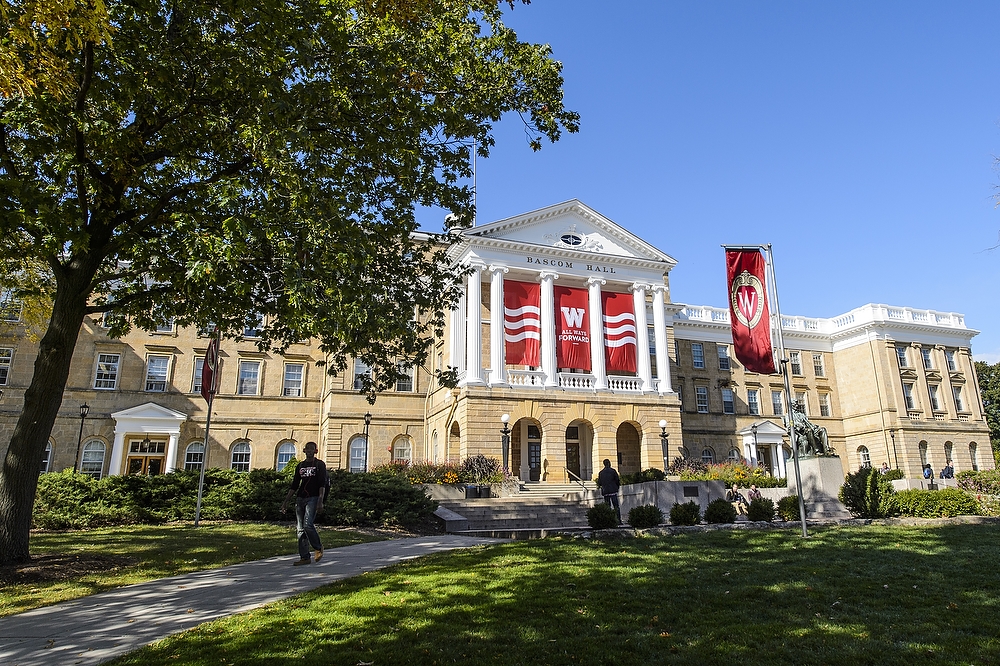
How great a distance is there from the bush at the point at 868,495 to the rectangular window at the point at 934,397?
131 feet

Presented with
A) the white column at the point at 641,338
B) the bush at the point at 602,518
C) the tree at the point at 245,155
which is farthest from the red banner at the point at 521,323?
the tree at the point at 245,155

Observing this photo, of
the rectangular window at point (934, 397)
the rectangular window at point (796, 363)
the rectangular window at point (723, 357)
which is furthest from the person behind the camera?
the rectangular window at point (796, 363)

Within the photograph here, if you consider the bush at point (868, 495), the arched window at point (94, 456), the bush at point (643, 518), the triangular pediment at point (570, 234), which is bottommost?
the bush at point (643, 518)

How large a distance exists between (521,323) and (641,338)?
8.09 meters

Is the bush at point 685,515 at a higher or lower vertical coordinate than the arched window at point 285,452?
lower

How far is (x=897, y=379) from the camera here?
49.5 meters

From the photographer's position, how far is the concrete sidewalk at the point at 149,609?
5879mm

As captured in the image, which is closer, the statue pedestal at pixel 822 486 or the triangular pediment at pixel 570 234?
the statue pedestal at pixel 822 486

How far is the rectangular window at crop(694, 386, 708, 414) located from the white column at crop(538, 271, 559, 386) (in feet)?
56.8

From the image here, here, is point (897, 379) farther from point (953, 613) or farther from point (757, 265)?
point (953, 613)

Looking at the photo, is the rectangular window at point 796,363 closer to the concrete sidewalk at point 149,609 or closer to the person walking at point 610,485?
the person walking at point 610,485

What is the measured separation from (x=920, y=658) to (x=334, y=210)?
9179 mm

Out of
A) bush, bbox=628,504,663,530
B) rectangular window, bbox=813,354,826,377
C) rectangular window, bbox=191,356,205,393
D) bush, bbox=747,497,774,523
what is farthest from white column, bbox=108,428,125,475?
rectangular window, bbox=813,354,826,377

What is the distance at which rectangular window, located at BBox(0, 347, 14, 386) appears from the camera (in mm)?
34062
